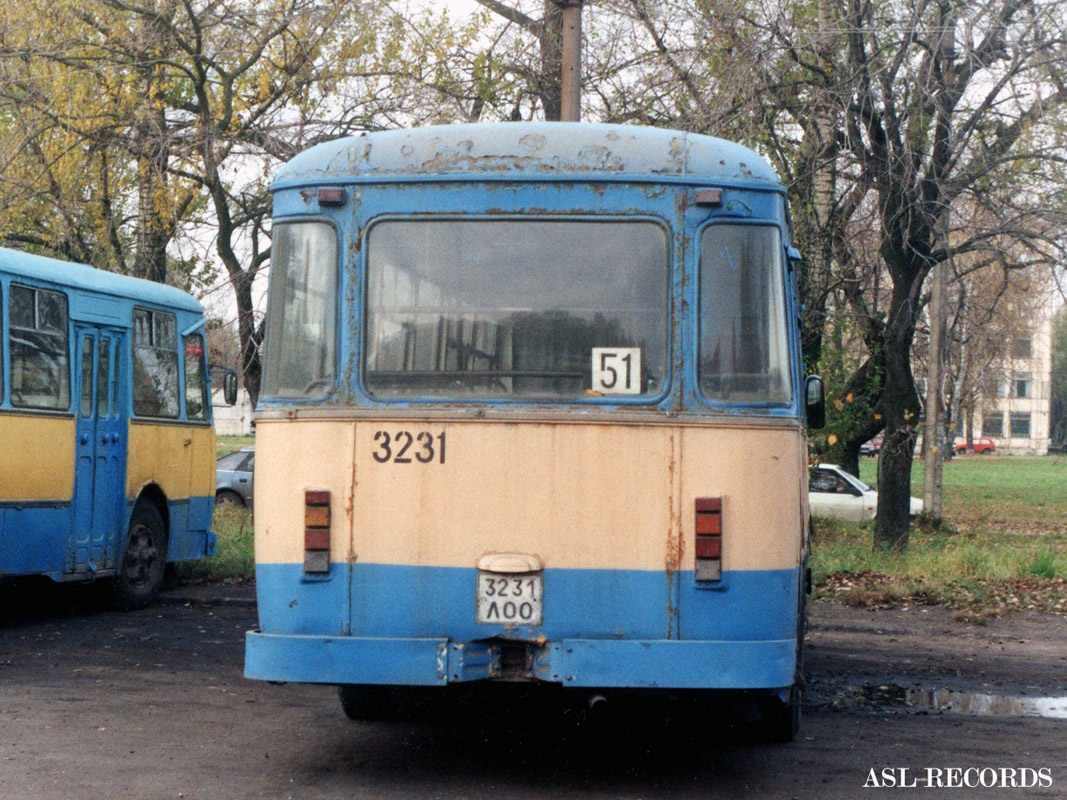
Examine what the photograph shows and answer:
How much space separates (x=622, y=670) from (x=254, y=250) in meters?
18.1

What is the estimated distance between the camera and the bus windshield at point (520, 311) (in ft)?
21.3

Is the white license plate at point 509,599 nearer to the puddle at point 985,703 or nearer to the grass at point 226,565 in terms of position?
the puddle at point 985,703

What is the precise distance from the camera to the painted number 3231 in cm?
650

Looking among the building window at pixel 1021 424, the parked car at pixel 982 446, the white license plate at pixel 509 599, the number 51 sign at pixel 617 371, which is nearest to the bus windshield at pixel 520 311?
the number 51 sign at pixel 617 371

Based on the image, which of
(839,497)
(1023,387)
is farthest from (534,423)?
(1023,387)

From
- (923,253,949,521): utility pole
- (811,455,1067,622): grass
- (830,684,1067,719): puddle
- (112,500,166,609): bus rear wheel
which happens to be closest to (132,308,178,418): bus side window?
(112,500,166,609): bus rear wheel

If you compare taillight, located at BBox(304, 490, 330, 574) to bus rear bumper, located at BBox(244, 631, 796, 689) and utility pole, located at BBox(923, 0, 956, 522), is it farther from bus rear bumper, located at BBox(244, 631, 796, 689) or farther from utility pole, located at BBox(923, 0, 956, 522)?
utility pole, located at BBox(923, 0, 956, 522)

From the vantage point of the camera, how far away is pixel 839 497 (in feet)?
88.9

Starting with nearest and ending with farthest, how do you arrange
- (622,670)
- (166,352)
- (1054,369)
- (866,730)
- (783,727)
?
1. (622,670)
2. (783,727)
3. (866,730)
4. (166,352)
5. (1054,369)

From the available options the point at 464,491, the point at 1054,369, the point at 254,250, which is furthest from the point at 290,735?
the point at 1054,369

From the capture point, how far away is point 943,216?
17516 millimetres

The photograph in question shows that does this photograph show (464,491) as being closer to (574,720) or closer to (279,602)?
(279,602)

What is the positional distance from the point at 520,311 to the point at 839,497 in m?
21.5

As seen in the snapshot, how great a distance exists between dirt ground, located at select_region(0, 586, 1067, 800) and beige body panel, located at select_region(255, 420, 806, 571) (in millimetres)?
1118
